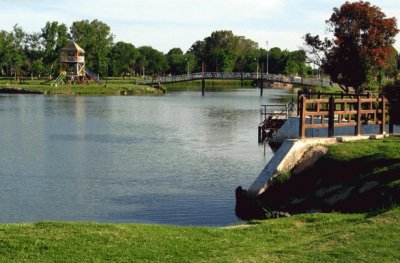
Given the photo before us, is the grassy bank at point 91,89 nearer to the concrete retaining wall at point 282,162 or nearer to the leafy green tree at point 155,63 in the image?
the leafy green tree at point 155,63

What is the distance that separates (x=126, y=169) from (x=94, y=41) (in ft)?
424

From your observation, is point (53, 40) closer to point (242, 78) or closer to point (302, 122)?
point (242, 78)

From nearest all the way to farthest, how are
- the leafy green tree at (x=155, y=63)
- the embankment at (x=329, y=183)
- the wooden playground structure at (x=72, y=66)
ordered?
1. the embankment at (x=329, y=183)
2. the wooden playground structure at (x=72, y=66)
3. the leafy green tree at (x=155, y=63)

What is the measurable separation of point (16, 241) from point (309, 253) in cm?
639

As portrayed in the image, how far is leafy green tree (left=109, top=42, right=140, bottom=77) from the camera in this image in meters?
167

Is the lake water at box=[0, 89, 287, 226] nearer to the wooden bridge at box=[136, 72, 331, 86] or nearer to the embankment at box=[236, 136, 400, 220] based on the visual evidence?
the embankment at box=[236, 136, 400, 220]

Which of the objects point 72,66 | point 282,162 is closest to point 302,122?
point 282,162

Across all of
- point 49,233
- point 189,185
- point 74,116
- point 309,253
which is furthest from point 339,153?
point 74,116

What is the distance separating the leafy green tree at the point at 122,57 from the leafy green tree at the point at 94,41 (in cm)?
400

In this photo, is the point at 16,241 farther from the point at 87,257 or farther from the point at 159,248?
the point at 159,248

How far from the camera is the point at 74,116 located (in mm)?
66875

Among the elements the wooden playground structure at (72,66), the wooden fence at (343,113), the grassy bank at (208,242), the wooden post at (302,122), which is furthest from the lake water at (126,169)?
the wooden playground structure at (72,66)

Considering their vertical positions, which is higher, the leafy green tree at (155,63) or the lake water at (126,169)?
the leafy green tree at (155,63)

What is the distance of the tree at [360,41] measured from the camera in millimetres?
50688
